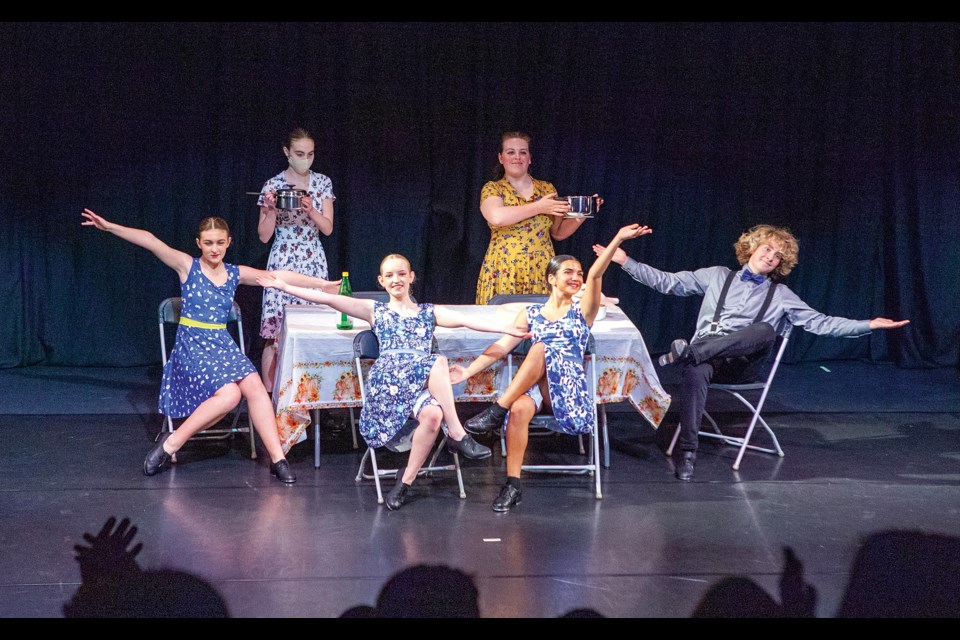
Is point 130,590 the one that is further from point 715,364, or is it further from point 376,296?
point 715,364

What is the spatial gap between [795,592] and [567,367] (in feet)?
4.82

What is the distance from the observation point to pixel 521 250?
583cm

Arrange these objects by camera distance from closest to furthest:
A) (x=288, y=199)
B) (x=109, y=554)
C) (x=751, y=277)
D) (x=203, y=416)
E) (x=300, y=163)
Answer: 1. (x=109, y=554)
2. (x=203, y=416)
3. (x=751, y=277)
4. (x=288, y=199)
5. (x=300, y=163)

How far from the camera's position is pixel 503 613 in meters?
3.67

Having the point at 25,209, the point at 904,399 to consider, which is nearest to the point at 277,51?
the point at 25,209

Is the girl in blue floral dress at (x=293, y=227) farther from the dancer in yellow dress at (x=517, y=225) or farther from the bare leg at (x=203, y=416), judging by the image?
the dancer in yellow dress at (x=517, y=225)

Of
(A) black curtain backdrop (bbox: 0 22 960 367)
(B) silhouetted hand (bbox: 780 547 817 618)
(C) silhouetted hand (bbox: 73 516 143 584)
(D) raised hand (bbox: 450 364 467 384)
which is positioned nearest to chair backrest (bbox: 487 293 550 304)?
(D) raised hand (bbox: 450 364 467 384)

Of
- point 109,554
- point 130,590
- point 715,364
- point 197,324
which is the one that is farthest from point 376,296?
point 130,590

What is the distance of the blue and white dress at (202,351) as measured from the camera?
5.18m

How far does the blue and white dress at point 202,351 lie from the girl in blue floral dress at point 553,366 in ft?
3.69

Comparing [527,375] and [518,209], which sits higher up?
[518,209]

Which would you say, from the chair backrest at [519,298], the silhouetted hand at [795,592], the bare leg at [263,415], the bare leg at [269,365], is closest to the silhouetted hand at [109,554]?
→ the bare leg at [263,415]

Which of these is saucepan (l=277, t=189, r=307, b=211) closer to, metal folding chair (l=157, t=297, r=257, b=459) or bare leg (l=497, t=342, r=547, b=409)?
metal folding chair (l=157, t=297, r=257, b=459)

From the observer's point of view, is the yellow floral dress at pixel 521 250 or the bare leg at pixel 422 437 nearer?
the bare leg at pixel 422 437
